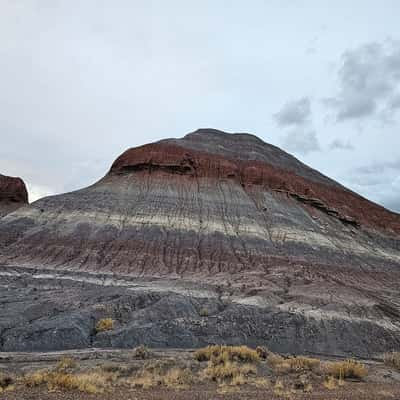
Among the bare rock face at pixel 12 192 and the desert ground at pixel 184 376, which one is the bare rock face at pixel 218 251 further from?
the bare rock face at pixel 12 192

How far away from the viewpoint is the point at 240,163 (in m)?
73.3

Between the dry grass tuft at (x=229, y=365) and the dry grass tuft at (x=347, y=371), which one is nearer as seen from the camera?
the dry grass tuft at (x=229, y=365)

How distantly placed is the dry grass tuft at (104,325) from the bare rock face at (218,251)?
1.73ft

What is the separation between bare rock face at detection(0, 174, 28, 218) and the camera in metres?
77.8

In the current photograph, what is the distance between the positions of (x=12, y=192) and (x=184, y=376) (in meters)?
75.0

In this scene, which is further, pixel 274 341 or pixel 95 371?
pixel 274 341

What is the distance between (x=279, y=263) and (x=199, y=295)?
68.4 feet

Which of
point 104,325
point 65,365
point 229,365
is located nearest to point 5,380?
point 65,365

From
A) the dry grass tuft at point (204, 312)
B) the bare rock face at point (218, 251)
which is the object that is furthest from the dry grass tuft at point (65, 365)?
the dry grass tuft at point (204, 312)

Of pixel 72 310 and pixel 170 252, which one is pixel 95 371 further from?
pixel 170 252

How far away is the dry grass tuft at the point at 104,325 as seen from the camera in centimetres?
2083

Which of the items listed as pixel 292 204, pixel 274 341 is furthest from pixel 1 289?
pixel 292 204

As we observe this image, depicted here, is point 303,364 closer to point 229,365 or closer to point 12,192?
point 229,365

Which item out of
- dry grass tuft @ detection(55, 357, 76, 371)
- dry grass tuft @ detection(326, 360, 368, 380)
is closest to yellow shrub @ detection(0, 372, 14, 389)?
dry grass tuft @ detection(55, 357, 76, 371)
